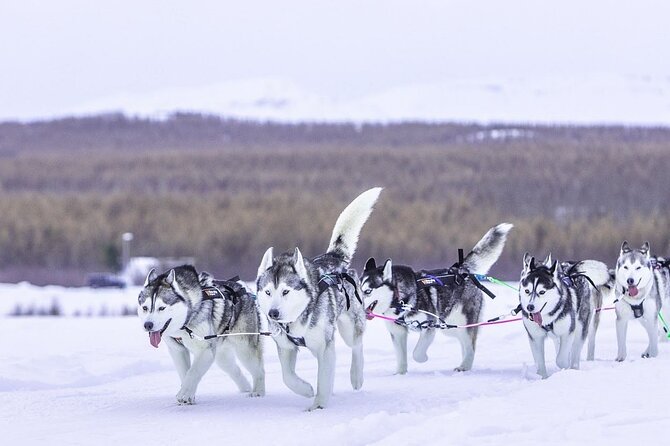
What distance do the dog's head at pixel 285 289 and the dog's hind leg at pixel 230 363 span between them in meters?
0.71

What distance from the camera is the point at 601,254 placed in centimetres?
5269

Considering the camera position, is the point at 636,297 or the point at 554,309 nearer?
the point at 554,309

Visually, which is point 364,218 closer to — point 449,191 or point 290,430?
point 290,430

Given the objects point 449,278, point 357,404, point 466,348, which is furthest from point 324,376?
point 449,278

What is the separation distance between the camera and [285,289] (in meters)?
7.45

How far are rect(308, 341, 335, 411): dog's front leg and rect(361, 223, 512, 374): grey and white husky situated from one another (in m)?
1.76

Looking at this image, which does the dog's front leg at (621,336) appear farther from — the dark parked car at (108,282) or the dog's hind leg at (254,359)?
the dark parked car at (108,282)

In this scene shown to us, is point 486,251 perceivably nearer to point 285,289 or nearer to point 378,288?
point 378,288

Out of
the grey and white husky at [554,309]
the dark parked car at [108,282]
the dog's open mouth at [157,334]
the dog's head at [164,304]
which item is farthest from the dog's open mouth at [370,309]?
the dark parked car at [108,282]

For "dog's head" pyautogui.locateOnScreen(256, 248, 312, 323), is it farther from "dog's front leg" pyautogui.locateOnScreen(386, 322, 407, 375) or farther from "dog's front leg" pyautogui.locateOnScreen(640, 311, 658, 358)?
"dog's front leg" pyautogui.locateOnScreen(640, 311, 658, 358)

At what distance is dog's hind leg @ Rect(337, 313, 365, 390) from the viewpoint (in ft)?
27.6

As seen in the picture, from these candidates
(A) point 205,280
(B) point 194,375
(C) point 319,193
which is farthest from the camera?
(C) point 319,193

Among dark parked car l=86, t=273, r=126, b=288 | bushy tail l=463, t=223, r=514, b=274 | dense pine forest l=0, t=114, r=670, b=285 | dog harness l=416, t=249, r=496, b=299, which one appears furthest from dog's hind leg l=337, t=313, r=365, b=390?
dense pine forest l=0, t=114, r=670, b=285

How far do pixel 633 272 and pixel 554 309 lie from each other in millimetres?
1384
